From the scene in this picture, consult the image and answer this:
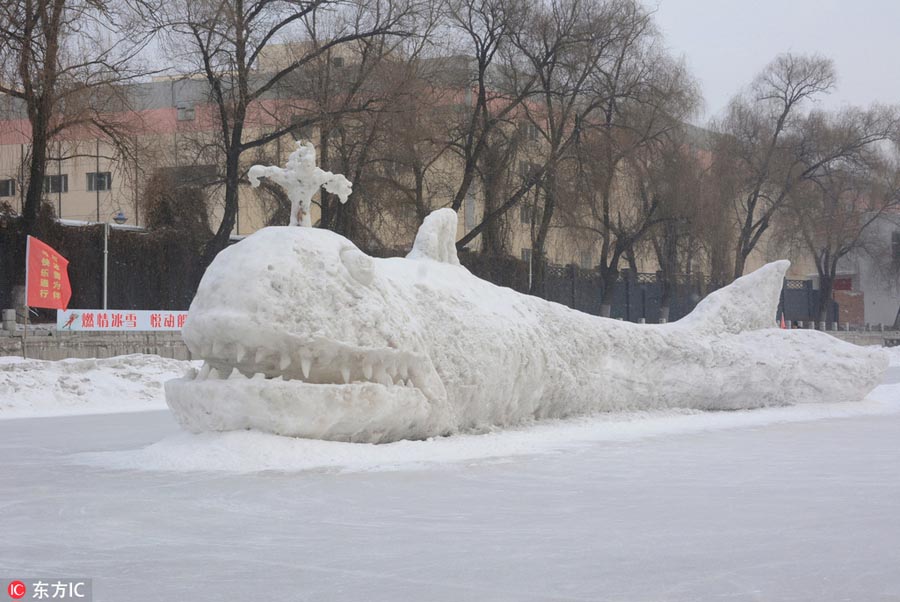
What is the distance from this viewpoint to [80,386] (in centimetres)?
1420

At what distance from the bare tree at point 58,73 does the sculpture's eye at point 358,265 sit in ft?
38.5

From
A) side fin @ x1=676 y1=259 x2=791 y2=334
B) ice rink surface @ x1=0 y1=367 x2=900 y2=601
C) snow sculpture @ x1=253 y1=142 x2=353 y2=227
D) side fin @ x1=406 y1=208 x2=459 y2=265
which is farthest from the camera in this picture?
side fin @ x1=676 y1=259 x2=791 y2=334

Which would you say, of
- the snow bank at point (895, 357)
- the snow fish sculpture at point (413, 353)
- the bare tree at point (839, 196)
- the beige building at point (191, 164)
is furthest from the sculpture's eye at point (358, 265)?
the bare tree at point (839, 196)

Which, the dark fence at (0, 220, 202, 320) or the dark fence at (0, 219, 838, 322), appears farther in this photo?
the dark fence at (0, 220, 202, 320)

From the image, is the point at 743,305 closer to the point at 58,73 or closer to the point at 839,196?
the point at 58,73

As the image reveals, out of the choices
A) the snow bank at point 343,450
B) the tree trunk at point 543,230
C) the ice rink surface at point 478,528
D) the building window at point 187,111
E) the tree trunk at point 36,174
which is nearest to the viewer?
the ice rink surface at point 478,528

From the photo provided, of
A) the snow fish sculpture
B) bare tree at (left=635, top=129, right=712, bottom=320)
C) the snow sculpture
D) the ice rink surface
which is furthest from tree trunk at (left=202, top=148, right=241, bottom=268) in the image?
the ice rink surface

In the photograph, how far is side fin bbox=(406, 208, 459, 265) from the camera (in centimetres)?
967

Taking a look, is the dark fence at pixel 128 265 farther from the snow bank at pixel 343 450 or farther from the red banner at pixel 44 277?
the snow bank at pixel 343 450

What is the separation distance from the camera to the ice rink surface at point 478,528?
3828 millimetres

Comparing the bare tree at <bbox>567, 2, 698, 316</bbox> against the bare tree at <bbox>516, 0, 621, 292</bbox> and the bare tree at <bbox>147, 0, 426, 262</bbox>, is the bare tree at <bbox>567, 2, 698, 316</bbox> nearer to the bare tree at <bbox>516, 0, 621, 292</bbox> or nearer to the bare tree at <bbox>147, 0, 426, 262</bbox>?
the bare tree at <bbox>516, 0, 621, 292</bbox>

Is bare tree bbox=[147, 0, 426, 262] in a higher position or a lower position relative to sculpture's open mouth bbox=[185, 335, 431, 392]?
higher

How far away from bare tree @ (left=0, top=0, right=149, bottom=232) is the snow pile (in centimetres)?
505

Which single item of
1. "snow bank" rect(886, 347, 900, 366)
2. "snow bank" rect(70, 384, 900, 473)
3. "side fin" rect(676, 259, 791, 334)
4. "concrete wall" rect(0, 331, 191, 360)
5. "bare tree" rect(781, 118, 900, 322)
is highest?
"bare tree" rect(781, 118, 900, 322)
